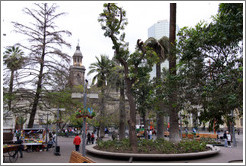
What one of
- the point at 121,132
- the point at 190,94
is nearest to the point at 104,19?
the point at 190,94

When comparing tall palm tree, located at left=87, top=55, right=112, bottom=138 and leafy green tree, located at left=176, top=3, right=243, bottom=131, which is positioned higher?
tall palm tree, located at left=87, top=55, right=112, bottom=138

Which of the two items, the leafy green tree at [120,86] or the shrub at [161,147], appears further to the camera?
the leafy green tree at [120,86]

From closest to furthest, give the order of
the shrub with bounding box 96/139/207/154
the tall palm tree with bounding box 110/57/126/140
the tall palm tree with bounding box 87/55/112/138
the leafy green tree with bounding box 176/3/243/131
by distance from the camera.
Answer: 1. the leafy green tree with bounding box 176/3/243/131
2. the shrub with bounding box 96/139/207/154
3. the tall palm tree with bounding box 110/57/126/140
4. the tall palm tree with bounding box 87/55/112/138

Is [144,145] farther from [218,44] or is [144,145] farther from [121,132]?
[121,132]

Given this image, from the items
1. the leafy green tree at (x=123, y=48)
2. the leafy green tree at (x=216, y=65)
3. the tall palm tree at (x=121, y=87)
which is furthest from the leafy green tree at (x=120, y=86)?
the leafy green tree at (x=216, y=65)

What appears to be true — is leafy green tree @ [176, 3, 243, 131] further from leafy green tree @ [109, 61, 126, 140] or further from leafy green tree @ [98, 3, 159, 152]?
leafy green tree @ [109, 61, 126, 140]

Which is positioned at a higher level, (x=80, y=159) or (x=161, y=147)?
(x=80, y=159)

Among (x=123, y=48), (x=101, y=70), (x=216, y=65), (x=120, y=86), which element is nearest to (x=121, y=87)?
(x=120, y=86)

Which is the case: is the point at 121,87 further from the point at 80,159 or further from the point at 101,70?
the point at 80,159

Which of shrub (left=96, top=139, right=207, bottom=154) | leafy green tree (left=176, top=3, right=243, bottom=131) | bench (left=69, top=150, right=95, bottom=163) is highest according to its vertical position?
leafy green tree (left=176, top=3, right=243, bottom=131)

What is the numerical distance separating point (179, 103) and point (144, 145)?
543cm

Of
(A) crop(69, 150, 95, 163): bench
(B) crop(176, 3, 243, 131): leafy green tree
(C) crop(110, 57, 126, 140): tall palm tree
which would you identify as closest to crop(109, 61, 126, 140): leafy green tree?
(C) crop(110, 57, 126, 140): tall palm tree

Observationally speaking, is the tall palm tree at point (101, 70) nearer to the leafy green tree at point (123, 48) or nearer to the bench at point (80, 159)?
the leafy green tree at point (123, 48)

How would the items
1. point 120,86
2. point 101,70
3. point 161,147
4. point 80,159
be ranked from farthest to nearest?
point 101,70 → point 120,86 → point 161,147 → point 80,159
